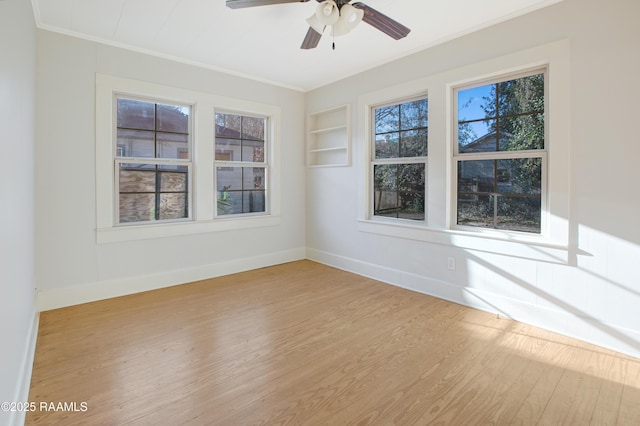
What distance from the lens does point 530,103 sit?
286cm

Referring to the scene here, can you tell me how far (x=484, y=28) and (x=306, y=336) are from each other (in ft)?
10.6

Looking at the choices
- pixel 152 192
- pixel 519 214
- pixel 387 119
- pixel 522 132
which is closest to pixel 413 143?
pixel 387 119

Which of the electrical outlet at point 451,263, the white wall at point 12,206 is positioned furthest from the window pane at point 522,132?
the white wall at point 12,206

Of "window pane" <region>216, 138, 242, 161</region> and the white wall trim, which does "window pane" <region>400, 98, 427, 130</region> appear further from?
the white wall trim

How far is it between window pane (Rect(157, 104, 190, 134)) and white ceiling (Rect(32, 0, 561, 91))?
1.90 ft

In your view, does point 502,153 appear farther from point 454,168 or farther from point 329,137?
point 329,137

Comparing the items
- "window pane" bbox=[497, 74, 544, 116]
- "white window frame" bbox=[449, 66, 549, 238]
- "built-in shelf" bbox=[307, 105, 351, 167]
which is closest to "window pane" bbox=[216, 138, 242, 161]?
"built-in shelf" bbox=[307, 105, 351, 167]

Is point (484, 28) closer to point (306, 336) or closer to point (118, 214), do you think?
point (306, 336)

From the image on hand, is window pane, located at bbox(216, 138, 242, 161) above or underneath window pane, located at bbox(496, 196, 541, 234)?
above

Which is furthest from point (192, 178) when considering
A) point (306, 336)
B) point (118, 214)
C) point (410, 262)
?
point (410, 262)

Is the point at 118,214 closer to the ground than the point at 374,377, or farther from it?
farther from it

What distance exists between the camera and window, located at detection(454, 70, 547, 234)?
2840 mm

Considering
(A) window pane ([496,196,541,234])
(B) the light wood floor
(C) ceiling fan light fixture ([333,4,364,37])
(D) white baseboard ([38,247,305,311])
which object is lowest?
(B) the light wood floor

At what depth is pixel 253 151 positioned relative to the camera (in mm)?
4723
